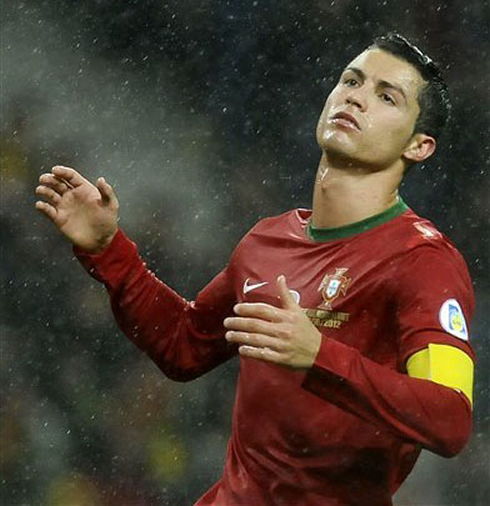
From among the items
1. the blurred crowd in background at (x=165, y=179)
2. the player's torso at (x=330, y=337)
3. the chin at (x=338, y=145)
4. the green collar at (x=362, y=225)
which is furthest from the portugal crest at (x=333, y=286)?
the blurred crowd in background at (x=165, y=179)

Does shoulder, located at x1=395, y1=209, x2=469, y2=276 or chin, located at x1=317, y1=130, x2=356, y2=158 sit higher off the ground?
chin, located at x1=317, y1=130, x2=356, y2=158

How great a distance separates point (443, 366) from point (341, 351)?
0.62ft

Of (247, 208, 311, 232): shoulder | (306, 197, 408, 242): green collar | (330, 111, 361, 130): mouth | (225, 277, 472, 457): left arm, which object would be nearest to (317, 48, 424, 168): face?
(330, 111, 361, 130): mouth

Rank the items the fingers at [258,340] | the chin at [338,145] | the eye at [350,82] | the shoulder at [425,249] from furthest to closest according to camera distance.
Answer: the eye at [350,82] → the chin at [338,145] → the shoulder at [425,249] → the fingers at [258,340]

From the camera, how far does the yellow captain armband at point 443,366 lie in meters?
2.43

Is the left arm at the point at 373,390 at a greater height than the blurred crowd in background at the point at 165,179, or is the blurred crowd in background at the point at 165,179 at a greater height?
the left arm at the point at 373,390

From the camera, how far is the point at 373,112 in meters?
2.85

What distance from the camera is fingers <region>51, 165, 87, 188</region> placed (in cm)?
299

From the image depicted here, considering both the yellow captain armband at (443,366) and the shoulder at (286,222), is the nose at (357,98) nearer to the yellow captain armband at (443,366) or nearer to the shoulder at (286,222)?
the shoulder at (286,222)

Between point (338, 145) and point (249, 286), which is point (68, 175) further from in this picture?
point (338, 145)

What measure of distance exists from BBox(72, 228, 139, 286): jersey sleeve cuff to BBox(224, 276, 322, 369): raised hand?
77 cm

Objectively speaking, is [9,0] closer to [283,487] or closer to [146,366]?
[146,366]

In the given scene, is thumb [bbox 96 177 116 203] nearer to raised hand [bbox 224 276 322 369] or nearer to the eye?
the eye

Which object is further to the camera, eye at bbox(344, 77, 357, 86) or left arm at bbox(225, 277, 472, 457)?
eye at bbox(344, 77, 357, 86)
